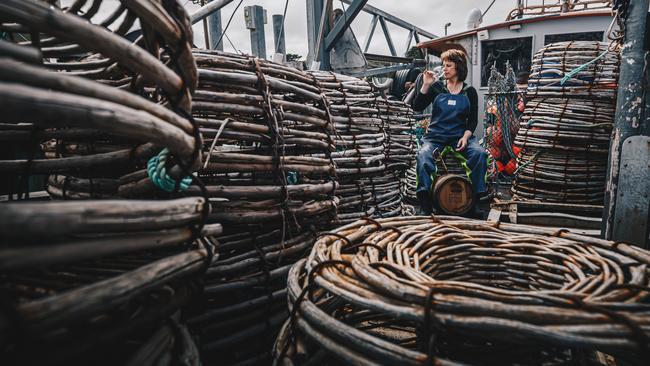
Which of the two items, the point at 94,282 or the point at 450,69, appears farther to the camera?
the point at 450,69

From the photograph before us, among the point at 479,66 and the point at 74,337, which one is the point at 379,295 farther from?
the point at 479,66

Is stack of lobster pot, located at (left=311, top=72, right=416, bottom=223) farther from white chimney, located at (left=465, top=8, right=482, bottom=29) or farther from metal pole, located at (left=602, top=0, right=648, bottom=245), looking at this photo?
white chimney, located at (left=465, top=8, right=482, bottom=29)

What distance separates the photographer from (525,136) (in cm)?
372

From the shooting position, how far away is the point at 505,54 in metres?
7.05

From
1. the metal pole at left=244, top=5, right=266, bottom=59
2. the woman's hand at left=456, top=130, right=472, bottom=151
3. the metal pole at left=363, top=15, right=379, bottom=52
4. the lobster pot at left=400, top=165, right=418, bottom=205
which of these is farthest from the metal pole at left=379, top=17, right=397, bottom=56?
the woman's hand at left=456, top=130, right=472, bottom=151

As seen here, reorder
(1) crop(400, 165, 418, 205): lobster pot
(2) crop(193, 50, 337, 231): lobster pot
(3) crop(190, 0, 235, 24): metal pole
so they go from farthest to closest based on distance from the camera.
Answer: (1) crop(400, 165, 418, 205): lobster pot → (3) crop(190, 0, 235, 24): metal pole → (2) crop(193, 50, 337, 231): lobster pot

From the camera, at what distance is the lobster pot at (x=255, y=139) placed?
48.9 inches

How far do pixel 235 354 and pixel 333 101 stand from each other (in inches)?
68.3

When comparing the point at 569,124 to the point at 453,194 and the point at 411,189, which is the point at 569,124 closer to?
the point at 453,194

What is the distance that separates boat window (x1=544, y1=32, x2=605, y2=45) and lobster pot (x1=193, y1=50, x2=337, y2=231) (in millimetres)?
6911

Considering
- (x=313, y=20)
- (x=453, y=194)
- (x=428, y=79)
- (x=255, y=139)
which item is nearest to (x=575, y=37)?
(x=428, y=79)

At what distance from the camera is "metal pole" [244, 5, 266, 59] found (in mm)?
5734

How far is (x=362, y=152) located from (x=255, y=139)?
4.11ft

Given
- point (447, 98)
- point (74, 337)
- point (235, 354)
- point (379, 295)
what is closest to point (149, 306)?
point (74, 337)
